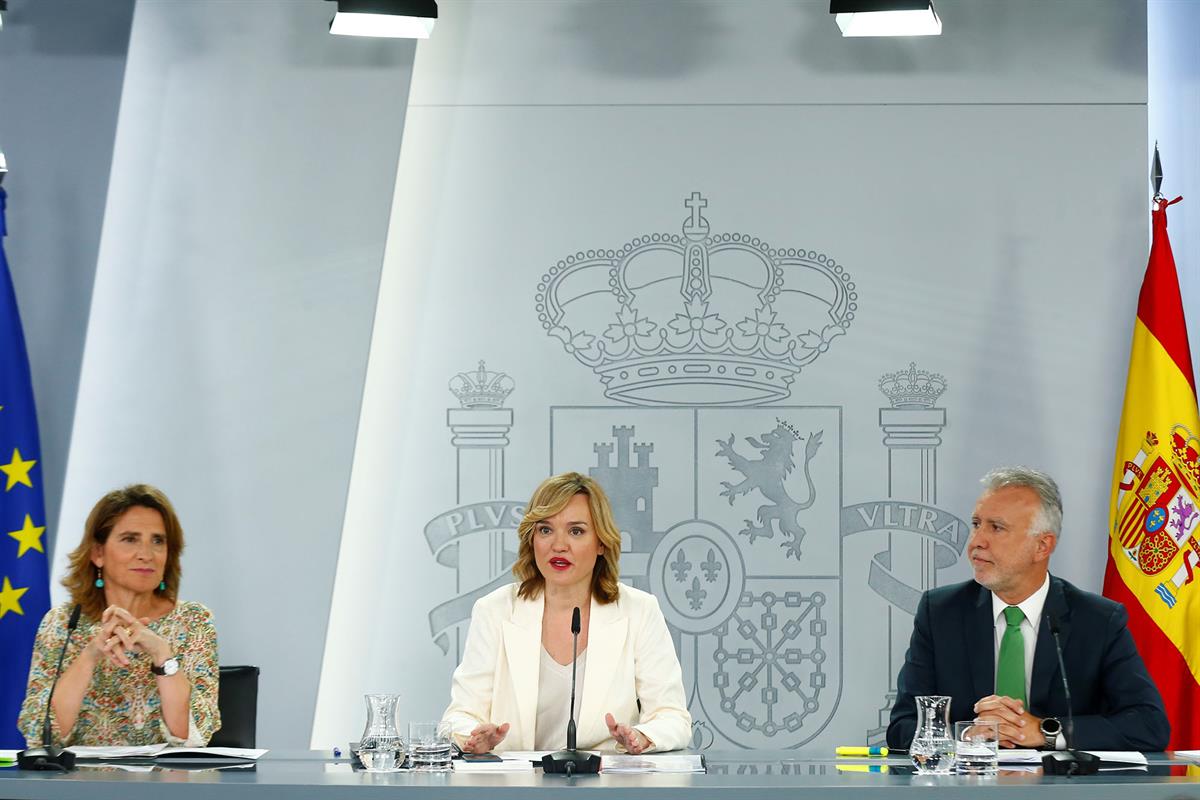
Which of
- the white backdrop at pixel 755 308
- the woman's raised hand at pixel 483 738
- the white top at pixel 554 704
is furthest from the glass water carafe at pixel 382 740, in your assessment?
the white backdrop at pixel 755 308

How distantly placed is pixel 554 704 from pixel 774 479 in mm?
1545

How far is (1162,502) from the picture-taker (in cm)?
438

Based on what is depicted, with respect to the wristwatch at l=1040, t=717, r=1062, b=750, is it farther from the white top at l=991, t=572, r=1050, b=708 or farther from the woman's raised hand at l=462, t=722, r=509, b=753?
the woman's raised hand at l=462, t=722, r=509, b=753

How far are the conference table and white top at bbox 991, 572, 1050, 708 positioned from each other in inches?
28.4

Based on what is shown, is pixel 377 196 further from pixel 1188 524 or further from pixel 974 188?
pixel 1188 524

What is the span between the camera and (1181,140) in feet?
16.4

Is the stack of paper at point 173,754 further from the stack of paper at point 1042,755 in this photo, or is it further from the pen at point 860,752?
the stack of paper at point 1042,755

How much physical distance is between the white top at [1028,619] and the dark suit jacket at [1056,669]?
23 mm

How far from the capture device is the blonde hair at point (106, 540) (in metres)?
3.54

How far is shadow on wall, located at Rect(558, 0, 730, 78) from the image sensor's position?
484 centimetres

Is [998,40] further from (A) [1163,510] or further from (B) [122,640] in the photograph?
(B) [122,640]

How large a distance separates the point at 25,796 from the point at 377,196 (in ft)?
8.69

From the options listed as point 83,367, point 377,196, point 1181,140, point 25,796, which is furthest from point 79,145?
point 1181,140

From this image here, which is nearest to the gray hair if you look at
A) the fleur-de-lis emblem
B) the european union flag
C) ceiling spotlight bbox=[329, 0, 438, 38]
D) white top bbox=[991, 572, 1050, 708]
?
white top bbox=[991, 572, 1050, 708]
